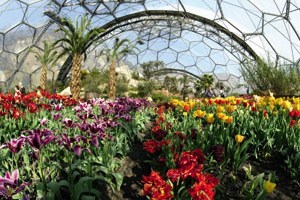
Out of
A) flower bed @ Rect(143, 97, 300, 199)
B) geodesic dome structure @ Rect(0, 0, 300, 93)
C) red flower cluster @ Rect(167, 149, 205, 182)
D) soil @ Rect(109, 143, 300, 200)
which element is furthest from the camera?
geodesic dome structure @ Rect(0, 0, 300, 93)

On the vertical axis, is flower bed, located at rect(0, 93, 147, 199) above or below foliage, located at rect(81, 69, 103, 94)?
below

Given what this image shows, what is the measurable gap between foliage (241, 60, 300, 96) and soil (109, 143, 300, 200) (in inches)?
487

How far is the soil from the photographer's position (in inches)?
130

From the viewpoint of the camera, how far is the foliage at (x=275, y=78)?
16.0 metres

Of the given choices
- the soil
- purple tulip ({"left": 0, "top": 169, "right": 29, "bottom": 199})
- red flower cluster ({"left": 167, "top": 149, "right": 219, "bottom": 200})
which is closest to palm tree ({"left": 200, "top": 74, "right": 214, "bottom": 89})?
the soil

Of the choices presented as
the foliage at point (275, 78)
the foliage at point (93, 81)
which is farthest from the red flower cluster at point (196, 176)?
the foliage at point (93, 81)

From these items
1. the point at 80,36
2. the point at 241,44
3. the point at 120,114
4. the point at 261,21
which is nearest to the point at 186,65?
the point at 241,44

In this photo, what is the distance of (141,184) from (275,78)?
14.3 m

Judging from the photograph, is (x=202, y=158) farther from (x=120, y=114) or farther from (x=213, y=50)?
(x=213, y=50)

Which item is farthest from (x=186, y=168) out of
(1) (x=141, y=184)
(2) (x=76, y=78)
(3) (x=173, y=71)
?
(3) (x=173, y=71)

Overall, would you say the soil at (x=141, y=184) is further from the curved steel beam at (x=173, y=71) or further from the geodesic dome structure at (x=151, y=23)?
the curved steel beam at (x=173, y=71)

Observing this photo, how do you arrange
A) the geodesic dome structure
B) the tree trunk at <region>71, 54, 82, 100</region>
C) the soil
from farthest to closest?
1. the geodesic dome structure
2. the tree trunk at <region>71, 54, 82, 100</region>
3. the soil

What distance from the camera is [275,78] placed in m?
16.4

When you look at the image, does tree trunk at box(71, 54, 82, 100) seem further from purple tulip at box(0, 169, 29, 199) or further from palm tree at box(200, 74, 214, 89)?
palm tree at box(200, 74, 214, 89)
